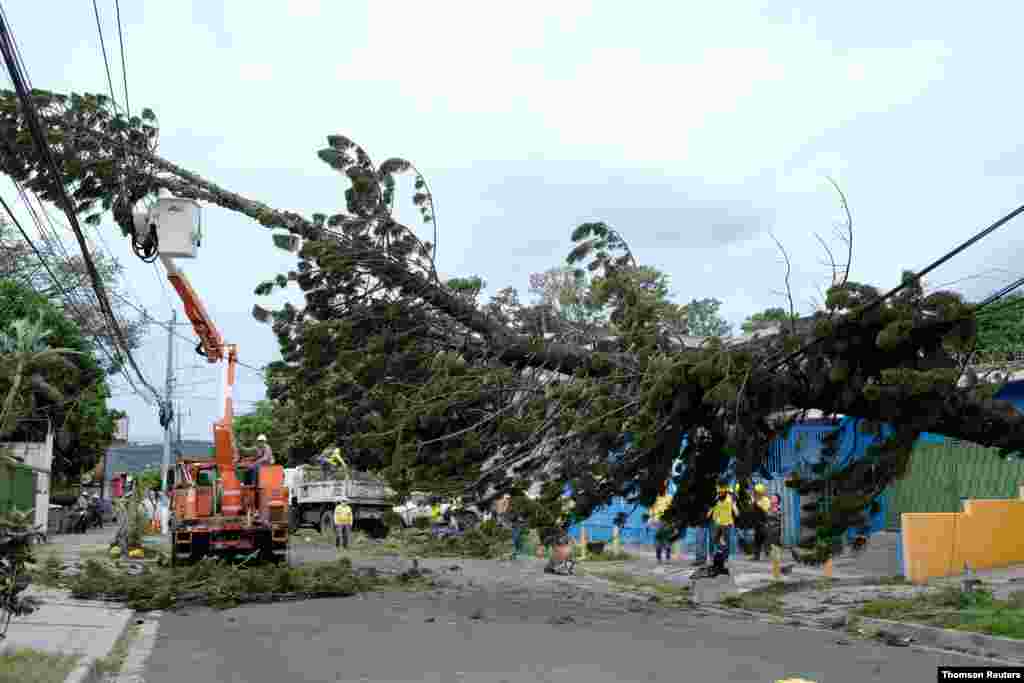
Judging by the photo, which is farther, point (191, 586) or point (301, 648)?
point (191, 586)

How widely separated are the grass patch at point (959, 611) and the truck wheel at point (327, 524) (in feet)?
81.1

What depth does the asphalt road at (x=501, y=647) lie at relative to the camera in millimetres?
8719

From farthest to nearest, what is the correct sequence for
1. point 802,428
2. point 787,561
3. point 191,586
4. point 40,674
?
point 802,428 < point 787,561 < point 191,586 < point 40,674

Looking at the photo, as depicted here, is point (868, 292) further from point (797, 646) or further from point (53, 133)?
point (53, 133)

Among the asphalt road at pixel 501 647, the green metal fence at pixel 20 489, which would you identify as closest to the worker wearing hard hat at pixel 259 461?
the asphalt road at pixel 501 647

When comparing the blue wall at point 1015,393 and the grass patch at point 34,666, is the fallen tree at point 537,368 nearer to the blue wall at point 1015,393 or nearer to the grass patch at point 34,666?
the grass patch at point 34,666

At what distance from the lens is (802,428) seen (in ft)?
72.9

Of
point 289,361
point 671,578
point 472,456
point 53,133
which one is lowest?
point 671,578

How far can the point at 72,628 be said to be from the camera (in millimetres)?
11594

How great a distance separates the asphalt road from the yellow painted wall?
14.2 feet

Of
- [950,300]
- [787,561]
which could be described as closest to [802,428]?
[787,561]

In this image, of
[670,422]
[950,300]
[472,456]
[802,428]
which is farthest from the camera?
[802,428]

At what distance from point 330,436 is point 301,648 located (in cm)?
465

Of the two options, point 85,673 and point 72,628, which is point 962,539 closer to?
point 72,628
